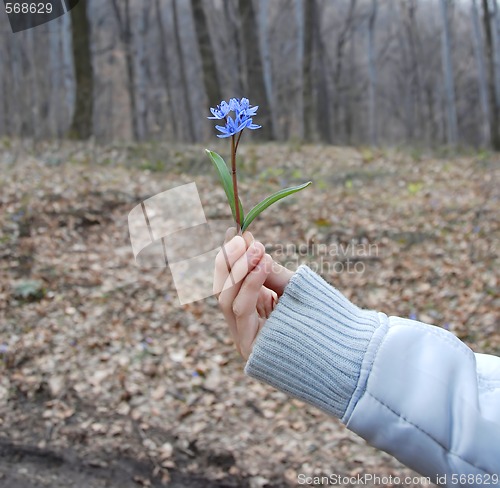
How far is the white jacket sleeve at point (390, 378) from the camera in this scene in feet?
3.71

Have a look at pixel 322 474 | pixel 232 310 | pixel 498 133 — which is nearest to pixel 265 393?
pixel 322 474

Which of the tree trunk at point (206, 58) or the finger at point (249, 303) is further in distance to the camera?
the tree trunk at point (206, 58)

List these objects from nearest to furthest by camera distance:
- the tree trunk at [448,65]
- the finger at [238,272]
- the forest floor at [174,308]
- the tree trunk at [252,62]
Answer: the finger at [238,272]
the forest floor at [174,308]
the tree trunk at [252,62]
the tree trunk at [448,65]

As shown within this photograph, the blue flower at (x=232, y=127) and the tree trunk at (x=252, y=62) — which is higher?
the tree trunk at (x=252, y=62)

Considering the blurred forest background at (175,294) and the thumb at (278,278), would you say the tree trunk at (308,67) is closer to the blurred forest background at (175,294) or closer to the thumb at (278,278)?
the blurred forest background at (175,294)

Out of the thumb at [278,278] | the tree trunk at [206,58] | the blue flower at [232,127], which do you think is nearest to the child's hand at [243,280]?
the thumb at [278,278]

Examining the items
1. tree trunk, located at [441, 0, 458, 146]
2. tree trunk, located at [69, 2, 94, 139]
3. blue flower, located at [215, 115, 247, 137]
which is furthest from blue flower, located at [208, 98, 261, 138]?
tree trunk, located at [441, 0, 458, 146]

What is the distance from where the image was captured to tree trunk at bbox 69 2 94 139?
11.2m

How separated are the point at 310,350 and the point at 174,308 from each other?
4290 mm

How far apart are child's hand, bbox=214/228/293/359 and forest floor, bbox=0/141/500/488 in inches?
101

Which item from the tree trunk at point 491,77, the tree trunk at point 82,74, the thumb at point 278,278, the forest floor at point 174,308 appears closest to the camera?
the thumb at point 278,278

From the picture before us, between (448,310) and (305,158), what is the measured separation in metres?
5.18

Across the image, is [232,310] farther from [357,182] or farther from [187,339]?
[357,182]

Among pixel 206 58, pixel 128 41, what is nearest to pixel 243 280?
pixel 206 58
